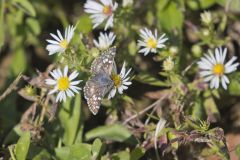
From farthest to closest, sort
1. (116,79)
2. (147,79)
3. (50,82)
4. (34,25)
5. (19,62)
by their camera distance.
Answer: (19,62)
(34,25)
(147,79)
(50,82)
(116,79)

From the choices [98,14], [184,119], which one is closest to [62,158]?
[184,119]

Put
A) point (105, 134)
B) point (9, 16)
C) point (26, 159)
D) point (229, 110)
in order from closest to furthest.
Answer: point (26, 159) < point (105, 134) < point (229, 110) < point (9, 16)

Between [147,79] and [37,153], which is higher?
[147,79]

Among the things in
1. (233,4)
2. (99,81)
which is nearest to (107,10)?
(99,81)

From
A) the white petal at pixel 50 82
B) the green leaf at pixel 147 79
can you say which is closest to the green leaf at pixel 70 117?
the white petal at pixel 50 82

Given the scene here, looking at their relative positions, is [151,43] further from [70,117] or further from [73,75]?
[70,117]

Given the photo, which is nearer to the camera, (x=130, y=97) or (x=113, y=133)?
(x=113, y=133)

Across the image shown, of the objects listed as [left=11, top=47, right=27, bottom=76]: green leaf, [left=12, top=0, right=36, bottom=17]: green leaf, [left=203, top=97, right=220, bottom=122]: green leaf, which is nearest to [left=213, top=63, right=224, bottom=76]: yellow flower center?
[left=203, top=97, right=220, bottom=122]: green leaf

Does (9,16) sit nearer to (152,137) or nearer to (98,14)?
(98,14)
